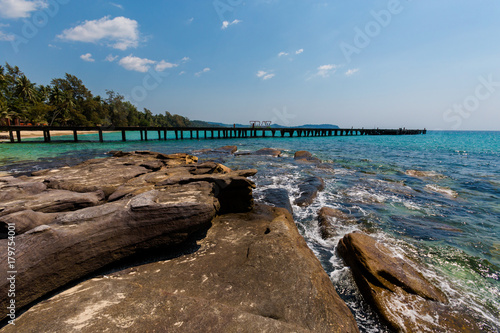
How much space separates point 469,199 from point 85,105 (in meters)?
94.2

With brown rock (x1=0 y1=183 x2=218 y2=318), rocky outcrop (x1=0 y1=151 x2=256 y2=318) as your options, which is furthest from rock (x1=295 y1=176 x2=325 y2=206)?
brown rock (x1=0 y1=183 x2=218 y2=318)

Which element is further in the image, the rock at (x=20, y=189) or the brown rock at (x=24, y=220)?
the rock at (x=20, y=189)

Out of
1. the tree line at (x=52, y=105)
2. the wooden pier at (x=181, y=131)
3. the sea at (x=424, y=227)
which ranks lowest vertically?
the sea at (x=424, y=227)

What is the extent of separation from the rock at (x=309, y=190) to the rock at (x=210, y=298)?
5.28 meters

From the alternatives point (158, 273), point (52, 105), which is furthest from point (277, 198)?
point (52, 105)

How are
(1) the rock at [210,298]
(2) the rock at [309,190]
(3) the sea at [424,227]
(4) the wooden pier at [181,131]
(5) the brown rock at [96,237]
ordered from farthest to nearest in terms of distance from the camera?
1. (4) the wooden pier at [181,131]
2. (2) the rock at [309,190]
3. (3) the sea at [424,227]
4. (5) the brown rock at [96,237]
5. (1) the rock at [210,298]

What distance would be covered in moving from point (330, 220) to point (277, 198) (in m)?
2.47

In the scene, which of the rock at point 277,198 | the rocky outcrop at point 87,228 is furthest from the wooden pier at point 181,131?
the rock at point 277,198

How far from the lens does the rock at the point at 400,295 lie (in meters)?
3.59

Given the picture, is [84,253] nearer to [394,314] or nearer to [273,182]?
[394,314]

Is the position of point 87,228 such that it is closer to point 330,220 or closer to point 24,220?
point 24,220

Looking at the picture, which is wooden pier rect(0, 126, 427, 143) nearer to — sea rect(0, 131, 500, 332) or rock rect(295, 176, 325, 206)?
sea rect(0, 131, 500, 332)

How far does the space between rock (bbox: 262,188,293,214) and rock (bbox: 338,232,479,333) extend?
11.9 feet

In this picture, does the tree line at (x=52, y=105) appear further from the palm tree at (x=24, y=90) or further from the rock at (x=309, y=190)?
the rock at (x=309, y=190)
